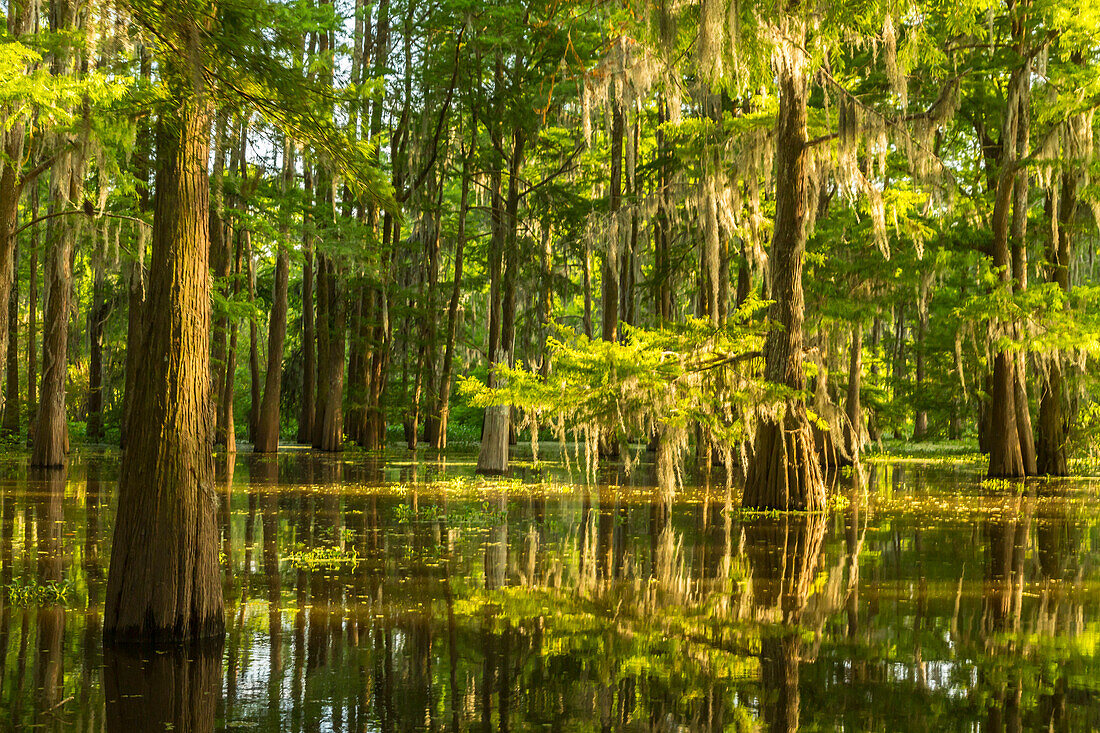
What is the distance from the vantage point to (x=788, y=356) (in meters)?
14.2

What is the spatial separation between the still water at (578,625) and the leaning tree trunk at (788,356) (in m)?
0.70

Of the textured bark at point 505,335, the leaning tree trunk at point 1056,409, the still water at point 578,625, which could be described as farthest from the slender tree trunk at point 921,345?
the textured bark at point 505,335

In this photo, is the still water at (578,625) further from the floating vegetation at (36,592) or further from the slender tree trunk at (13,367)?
the slender tree trunk at (13,367)

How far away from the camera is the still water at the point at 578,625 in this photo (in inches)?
201

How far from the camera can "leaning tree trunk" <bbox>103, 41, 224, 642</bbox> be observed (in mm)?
6320

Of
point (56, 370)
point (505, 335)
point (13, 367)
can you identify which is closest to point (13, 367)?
point (13, 367)

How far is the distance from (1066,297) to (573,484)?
408 inches

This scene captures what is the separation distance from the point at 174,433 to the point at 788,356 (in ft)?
32.4

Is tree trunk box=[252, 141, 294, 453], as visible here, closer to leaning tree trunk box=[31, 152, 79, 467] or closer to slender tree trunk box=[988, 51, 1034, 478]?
leaning tree trunk box=[31, 152, 79, 467]

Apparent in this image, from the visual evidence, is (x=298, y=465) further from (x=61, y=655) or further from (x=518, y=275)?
(x=61, y=655)

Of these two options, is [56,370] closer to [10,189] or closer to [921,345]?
[10,189]

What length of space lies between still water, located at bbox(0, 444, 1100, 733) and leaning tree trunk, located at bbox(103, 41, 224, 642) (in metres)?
0.33

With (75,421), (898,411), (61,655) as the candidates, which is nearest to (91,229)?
(61,655)

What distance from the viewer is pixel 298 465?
23.5m
